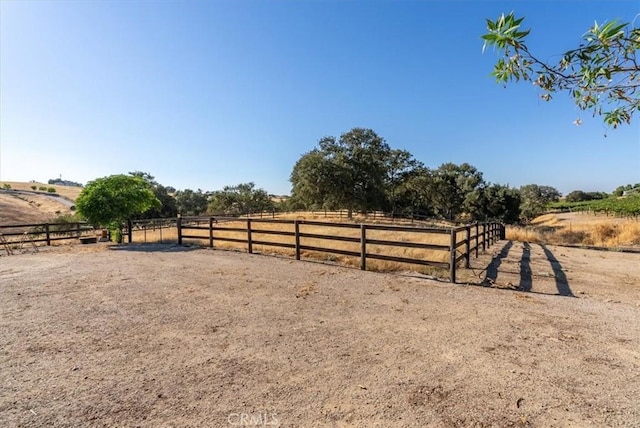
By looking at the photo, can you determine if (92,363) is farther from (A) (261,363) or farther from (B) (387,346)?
(B) (387,346)

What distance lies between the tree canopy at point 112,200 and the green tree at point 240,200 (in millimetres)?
37479

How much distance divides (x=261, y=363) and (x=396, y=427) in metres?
1.56

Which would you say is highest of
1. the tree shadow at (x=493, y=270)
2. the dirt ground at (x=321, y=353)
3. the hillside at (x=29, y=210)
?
the hillside at (x=29, y=210)

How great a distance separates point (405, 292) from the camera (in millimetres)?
5902

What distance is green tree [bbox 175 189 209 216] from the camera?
6180 cm

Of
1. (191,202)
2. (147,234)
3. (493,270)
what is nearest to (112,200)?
(147,234)

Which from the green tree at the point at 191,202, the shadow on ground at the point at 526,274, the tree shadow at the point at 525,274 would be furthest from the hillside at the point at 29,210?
the tree shadow at the point at 525,274

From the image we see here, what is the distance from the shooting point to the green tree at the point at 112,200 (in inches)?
567

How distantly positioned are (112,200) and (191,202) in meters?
52.5

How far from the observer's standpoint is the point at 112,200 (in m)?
14.8

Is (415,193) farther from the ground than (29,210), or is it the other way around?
(415,193)

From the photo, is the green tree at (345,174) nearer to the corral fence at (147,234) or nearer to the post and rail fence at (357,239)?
the post and rail fence at (357,239)

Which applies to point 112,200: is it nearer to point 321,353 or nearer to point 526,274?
point 321,353

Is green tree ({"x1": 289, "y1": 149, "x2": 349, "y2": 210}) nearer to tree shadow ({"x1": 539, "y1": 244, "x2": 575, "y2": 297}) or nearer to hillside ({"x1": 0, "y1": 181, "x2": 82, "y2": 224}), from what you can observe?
tree shadow ({"x1": 539, "y1": 244, "x2": 575, "y2": 297})
